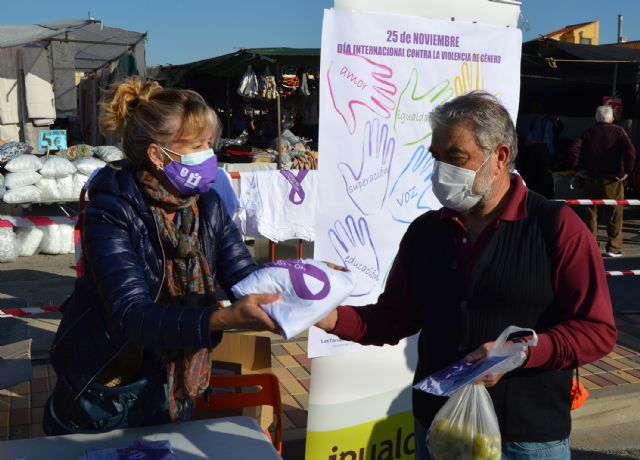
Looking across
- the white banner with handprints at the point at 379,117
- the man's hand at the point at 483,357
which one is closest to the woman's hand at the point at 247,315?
the man's hand at the point at 483,357

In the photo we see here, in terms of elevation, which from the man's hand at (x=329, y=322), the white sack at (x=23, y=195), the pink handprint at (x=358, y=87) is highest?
the pink handprint at (x=358, y=87)

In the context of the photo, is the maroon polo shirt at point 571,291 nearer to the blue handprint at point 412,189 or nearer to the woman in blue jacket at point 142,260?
the woman in blue jacket at point 142,260

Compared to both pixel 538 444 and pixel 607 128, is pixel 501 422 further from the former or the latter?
pixel 607 128

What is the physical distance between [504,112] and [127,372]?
1.34 metres

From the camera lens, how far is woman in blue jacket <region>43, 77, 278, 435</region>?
75.3 inches

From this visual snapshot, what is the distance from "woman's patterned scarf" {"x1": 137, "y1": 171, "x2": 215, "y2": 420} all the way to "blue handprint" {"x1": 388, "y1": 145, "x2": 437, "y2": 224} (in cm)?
122

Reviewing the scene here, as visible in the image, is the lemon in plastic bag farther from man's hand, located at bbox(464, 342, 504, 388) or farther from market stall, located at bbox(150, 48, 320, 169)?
market stall, located at bbox(150, 48, 320, 169)

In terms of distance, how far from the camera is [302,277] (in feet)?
5.76

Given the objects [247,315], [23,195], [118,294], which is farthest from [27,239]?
[247,315]

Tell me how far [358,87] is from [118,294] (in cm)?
144

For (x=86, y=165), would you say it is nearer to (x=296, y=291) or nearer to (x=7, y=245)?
(x=7, y=245)

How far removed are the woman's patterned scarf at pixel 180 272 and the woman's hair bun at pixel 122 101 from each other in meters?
0.18

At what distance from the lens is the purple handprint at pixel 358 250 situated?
2.92 m

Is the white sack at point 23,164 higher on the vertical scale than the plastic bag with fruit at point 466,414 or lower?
higher
